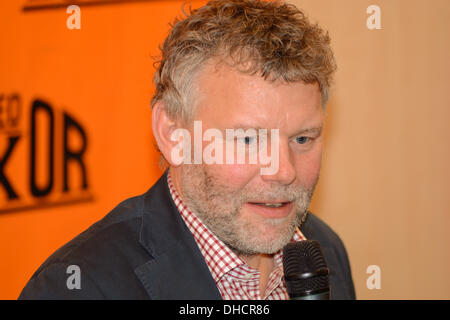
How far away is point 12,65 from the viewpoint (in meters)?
2.29

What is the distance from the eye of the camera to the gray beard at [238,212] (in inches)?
55.8

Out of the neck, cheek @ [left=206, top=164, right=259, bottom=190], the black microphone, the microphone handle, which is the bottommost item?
the neck

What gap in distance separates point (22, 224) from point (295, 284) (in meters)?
1.61

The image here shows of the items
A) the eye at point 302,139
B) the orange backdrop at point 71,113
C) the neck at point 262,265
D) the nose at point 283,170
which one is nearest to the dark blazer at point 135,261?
the neck at point 262,265

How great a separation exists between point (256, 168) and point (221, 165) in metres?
0.11

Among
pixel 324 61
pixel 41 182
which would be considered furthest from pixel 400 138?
pixel 41 182

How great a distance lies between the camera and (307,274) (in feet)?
3.84

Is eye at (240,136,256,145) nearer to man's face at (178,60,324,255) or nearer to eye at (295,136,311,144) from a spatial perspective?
man's face at (178,60,324,255)

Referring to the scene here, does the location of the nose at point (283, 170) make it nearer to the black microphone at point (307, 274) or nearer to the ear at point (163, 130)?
the black microphone at point (307, 274)

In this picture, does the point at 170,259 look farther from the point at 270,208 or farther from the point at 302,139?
the point at 302,139

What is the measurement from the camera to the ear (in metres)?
1.56

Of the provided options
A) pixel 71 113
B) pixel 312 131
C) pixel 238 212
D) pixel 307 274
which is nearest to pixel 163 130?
pixel 238 212

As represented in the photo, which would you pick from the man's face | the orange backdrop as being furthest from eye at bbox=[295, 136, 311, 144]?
the orange backdrop
